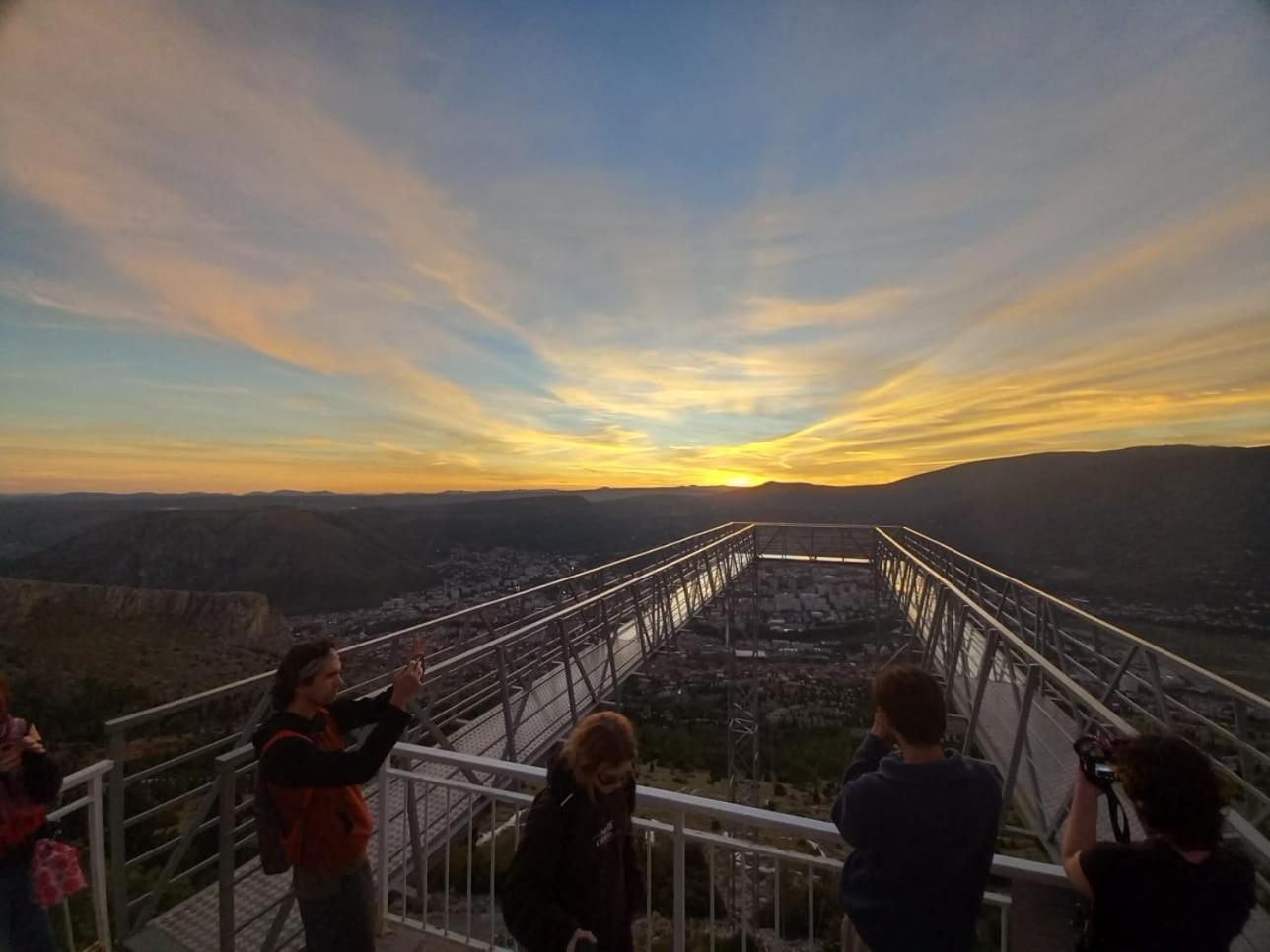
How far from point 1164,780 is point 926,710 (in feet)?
1.53

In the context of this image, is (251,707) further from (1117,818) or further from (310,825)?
(1117,818)

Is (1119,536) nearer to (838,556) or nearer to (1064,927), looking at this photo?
(838,556)

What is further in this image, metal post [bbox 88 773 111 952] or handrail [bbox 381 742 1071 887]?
metal post [bbox 88 773 111 952]

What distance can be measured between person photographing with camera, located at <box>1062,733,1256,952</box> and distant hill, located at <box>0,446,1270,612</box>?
2641 cm

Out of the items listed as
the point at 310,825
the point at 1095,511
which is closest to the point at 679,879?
the point at 310,825

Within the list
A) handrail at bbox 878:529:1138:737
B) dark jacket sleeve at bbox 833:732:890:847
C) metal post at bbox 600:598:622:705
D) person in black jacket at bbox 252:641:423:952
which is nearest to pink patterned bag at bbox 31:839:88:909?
person in black jacket at bbox 252:641:423:952

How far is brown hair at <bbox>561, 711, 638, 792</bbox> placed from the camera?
156 centimetres

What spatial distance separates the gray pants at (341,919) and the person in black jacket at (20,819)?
101cm

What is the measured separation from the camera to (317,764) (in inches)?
69.1

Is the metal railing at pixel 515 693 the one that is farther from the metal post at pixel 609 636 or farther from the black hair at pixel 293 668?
the black hair at pixel 293 668

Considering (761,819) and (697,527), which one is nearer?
(761,819)

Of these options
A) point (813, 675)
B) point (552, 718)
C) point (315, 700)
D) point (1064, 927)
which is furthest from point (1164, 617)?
point (315, 700)

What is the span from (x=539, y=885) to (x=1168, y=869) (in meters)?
1.43

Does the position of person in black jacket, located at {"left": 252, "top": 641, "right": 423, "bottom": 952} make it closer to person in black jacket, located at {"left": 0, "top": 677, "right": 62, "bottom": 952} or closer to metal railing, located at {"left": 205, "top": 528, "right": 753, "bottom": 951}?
metal railing, located at {"left": 205, "top": 528, "right": 753, "bottom": 951}
